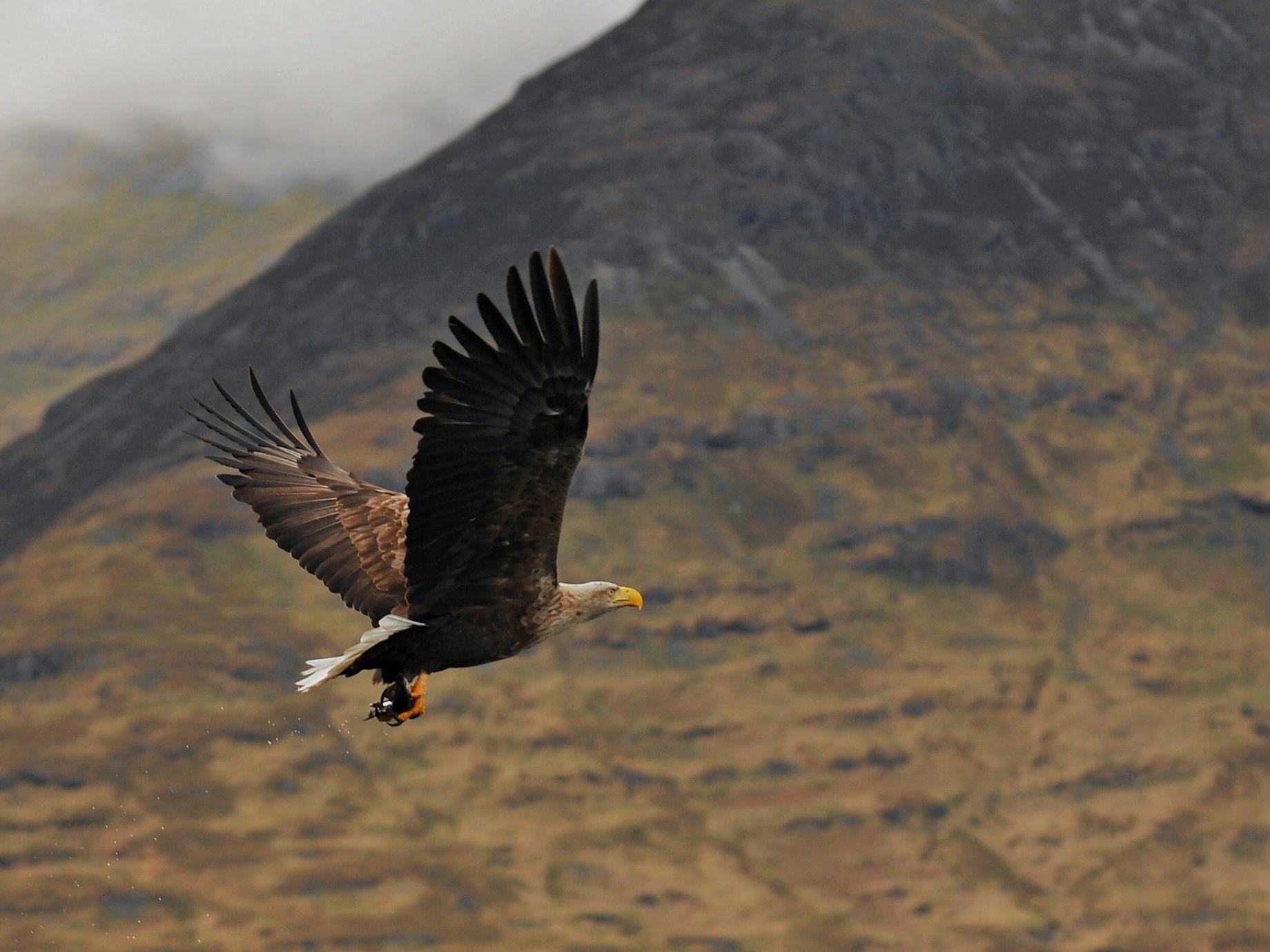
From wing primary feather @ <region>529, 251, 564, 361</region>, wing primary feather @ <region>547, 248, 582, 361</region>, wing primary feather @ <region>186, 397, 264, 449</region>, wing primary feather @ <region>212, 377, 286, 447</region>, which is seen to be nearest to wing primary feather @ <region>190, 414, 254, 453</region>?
wing primary feather @ <region>186, 397, 264, 449</region>

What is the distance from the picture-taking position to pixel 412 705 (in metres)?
25.1

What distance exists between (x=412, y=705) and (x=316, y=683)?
73.6 inches

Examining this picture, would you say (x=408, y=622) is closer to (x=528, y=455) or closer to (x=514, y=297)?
(x=528, y=455)

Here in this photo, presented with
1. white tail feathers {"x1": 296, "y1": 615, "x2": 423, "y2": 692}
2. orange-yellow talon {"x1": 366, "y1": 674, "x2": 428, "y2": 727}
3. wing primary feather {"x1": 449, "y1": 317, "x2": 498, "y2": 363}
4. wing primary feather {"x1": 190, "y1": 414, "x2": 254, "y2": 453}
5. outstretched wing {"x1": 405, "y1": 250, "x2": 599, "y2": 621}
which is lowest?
orange-yellow talon {"x1": 366, "y1": 674, "x2": 428, "y2": 727}

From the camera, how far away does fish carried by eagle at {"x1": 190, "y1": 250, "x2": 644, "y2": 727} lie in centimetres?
2241

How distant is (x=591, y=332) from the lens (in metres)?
21.8

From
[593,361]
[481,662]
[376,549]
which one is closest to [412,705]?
[481,662]

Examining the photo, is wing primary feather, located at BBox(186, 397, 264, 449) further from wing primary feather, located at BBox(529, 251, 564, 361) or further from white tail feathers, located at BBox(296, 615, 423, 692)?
wing primary feather, located at BBox(529, 251, 564, 361)

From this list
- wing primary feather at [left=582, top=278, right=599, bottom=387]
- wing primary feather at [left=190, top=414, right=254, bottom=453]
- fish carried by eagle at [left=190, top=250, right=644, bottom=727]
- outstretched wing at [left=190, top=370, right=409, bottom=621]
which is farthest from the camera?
wing primary feather at [left=190, top=414, right=254, bottom=453]

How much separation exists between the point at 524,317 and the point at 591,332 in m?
0.94

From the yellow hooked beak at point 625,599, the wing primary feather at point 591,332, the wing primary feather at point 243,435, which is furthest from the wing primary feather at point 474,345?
the wing primary feather at point 243,435

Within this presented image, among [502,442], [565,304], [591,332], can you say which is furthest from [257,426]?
[591,332]

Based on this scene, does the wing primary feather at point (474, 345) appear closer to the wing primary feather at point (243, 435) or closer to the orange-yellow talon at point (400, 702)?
the orange-yellow talon at point (400, 702)

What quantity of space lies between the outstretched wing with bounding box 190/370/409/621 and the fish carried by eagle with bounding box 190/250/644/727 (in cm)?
4
